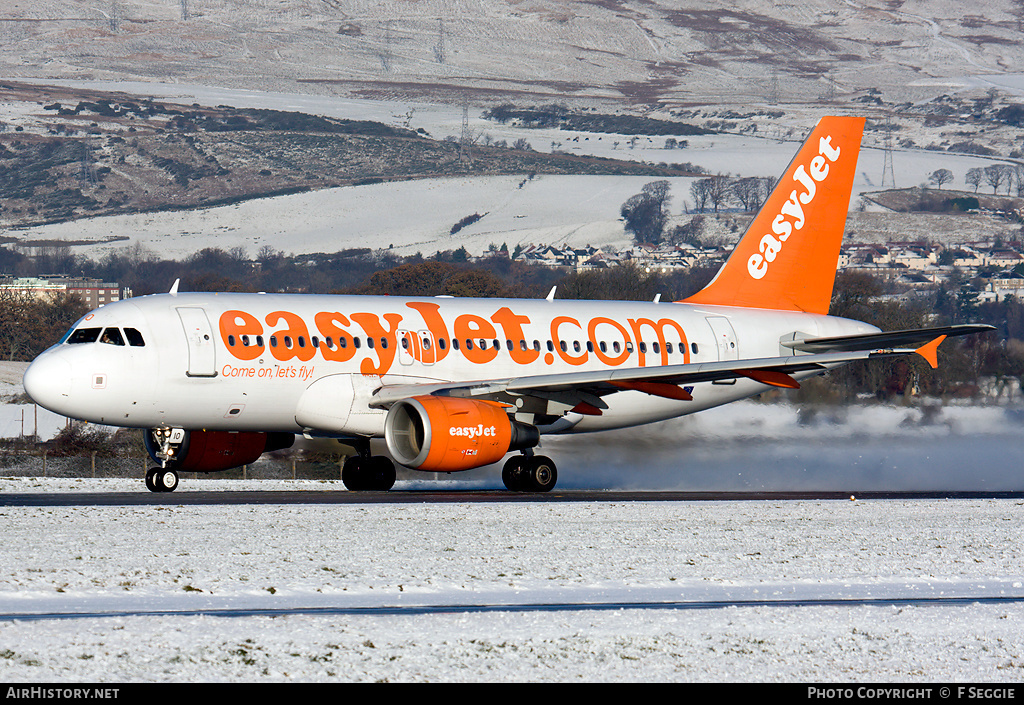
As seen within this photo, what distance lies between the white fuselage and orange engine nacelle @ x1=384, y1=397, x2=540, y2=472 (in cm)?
143

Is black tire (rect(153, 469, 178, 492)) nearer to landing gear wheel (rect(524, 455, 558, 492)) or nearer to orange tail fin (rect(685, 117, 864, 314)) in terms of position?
landing gear wheel (rect(524, 455, 558, 492))

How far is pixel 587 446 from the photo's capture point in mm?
37500

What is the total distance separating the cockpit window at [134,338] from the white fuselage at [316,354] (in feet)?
0.07

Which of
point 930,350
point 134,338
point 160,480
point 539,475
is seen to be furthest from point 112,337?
point 930,350

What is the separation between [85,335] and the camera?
2744 cm

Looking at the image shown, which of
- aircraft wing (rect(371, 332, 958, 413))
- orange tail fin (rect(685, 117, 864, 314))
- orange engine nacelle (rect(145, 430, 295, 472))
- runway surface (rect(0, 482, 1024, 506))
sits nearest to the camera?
runway surface (rect(0, 482, 1024, 506))

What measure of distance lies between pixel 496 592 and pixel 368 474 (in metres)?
17.0

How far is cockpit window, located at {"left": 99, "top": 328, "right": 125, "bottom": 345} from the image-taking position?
27.3 m

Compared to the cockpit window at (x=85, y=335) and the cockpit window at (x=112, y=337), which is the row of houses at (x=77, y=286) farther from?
the cockpit window at (x=112, y=337)

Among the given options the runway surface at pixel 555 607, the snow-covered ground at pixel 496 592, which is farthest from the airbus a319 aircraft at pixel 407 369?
the runway surface at pixel 555 607

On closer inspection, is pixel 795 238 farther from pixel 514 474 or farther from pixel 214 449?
pixel 214 449

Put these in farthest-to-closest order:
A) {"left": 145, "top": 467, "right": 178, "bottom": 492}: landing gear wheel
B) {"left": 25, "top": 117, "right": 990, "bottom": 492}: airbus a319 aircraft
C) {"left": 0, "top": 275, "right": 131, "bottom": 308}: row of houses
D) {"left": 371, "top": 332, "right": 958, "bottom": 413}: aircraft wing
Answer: {"left": 0, "top": 275, "right": 131, "bottom": 308}: row of houses
{"left": 371, "top": 332, "right": 958, "bottom": 413}: aircraft wing
{"left": 145, "top": 467, "right": 178, "bottom": 492}: landing gear wheel
{"left": 25, "top": 117, "right": 990, "bottom": 492}: airbus a319 aircraft

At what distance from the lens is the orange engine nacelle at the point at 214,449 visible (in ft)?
98.5

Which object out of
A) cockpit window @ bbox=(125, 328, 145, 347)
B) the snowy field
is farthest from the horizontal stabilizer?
cockpit window @ bbox=(125, 328, 145, 347)
